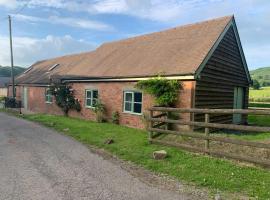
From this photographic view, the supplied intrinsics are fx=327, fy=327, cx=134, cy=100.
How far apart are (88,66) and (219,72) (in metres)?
10.9

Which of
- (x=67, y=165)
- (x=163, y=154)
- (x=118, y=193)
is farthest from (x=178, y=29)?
(x=118, y=193)

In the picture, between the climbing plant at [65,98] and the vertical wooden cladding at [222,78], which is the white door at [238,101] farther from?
the climbing plant at [65,98]

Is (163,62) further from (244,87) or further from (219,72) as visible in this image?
(244,87)

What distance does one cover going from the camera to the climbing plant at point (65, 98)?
78.1ft

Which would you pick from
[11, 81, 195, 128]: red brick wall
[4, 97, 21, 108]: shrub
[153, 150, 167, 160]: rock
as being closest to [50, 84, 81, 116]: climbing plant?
[11, 81, 195, 128]: red brick wall

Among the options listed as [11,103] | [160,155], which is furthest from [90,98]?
[11,103]

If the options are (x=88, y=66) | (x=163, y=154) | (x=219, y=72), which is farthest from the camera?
(x=88, y=66)

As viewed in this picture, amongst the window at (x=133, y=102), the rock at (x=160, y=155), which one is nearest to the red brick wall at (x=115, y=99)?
the window at (x=133, y=102)

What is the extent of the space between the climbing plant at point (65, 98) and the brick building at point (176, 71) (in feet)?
1.56

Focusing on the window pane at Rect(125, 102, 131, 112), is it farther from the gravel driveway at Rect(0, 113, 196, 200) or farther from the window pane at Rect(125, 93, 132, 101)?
the gravel driveway at Rect(0, 113, 196, 200)

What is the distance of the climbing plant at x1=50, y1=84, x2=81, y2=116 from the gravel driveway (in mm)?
11446

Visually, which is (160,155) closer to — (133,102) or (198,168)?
(198,168)

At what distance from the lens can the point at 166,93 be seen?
1550cm

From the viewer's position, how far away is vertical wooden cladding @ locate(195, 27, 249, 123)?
15781 mm
